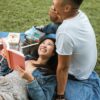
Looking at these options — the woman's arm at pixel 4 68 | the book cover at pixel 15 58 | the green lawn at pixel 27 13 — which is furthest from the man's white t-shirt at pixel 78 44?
the green lawn at pixel 27 13

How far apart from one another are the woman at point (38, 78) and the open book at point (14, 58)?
54mm

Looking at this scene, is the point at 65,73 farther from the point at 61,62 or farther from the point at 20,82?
the point at 20,82

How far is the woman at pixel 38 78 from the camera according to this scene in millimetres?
2742

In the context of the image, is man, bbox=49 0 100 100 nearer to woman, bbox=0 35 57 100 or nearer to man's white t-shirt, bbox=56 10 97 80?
man's white t-shirt, bbox=56 10 97 80

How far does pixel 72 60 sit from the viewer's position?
2.86 m

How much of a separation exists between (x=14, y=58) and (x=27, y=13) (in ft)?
7.87

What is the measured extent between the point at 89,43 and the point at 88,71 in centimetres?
34

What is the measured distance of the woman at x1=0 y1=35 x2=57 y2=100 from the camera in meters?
2.74

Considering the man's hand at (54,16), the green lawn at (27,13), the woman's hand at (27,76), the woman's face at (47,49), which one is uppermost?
the man's hand at (54,16)

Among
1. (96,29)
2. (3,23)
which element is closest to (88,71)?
(96,29)

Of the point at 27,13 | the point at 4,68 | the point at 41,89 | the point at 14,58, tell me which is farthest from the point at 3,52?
the point at 27,13

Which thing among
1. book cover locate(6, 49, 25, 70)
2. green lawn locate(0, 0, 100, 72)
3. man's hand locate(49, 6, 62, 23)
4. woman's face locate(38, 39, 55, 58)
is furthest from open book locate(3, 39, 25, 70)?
green lawn locate(0, 0, 100, 72)

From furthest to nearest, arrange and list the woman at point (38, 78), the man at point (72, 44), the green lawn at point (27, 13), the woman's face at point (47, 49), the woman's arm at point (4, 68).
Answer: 1. the green lawn at point (27, 13)
2. the woman's arm at point (4, 68)
3. the woman's face at point (47, 49)
4. the woman at point (38, 78)
5. the man at point (72, 44)

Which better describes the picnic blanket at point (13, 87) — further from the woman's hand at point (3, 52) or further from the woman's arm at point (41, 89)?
the woman's hand at point (3, 52)
